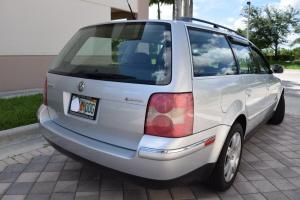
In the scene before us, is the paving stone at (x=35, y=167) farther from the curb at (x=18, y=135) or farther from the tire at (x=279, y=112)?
the tire at (x=279, y=112)

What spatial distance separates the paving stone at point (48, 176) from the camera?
2.87m

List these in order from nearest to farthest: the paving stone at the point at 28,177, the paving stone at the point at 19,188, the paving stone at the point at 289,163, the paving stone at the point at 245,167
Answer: the paving stone at the point at 19,188, the paving stone at the point at 28,177, the paving stone at the point at 245,167, the paving stone at the point at 289,163

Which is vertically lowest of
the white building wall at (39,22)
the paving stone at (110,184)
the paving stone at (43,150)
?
the paving stone at (110,184)

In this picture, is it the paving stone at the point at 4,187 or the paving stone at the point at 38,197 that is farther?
the paving stone at the point at 4,187

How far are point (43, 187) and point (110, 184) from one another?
26.9 inches

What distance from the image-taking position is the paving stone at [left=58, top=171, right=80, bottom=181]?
9.48 ft

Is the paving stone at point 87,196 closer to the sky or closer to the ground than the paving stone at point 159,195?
closer to the sky

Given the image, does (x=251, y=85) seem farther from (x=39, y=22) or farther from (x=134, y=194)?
(x=39, y=22)

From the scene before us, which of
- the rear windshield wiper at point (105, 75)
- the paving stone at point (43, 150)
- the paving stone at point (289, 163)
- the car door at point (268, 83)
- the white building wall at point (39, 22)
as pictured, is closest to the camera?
the rear windshield wiper at point (105, 75)

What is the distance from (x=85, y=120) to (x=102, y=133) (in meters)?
0.23

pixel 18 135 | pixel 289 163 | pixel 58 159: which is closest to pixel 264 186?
pixel 289 163

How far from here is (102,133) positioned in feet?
7.25


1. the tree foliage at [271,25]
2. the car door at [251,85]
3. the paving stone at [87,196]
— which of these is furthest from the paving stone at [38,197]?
the tree foliage at [271,25]

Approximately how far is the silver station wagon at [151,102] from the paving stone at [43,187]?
1.73 ft
